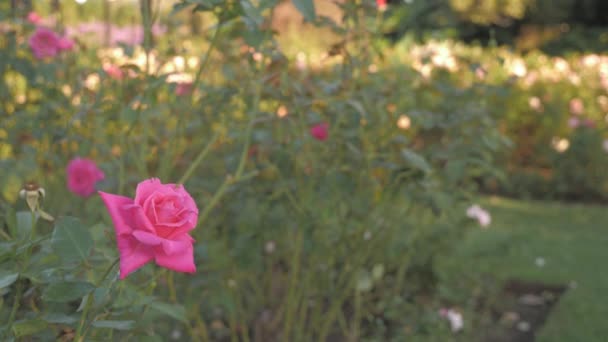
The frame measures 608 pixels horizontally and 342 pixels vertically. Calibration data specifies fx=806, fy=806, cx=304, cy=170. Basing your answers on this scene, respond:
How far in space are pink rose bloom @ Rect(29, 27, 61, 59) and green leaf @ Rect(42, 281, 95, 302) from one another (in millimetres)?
1304

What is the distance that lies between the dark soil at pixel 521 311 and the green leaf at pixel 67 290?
6.78 feet

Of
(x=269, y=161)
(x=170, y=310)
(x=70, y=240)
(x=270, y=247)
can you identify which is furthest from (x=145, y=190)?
(x=270, y=247)

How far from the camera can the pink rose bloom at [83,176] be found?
1881mm

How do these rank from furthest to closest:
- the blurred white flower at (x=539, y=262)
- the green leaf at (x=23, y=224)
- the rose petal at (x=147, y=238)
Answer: the blurred white flower at (x=539, y=262), the green leaf at (x=23, y=224), the rose petal at (x=147, y=238)

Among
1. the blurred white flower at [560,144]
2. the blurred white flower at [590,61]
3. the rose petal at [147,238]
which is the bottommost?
the blurred white flower at [560,144]

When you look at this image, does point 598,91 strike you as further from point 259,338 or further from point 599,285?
point 259,338

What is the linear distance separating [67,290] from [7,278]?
0.07m

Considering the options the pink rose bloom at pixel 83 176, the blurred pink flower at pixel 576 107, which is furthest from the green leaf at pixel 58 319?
the blurred pink flower at pixel 576 107

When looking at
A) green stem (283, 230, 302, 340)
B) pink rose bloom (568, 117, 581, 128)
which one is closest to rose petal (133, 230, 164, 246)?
green stem (283, 230, 302, 340)

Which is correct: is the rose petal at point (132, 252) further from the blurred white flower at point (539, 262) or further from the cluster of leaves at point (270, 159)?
the blurred white flower at point (539, 262)

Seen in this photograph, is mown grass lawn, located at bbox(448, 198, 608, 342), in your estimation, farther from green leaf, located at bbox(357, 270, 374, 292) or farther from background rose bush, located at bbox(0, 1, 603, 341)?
green leaf, located at bbox(357, 270, 374, 292)

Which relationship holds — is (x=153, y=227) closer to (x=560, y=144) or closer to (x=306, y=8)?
(x=306, y=8)

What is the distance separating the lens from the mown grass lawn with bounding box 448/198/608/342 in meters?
2.83

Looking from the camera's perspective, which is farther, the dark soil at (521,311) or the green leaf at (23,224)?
the dark soil at (521,311)
